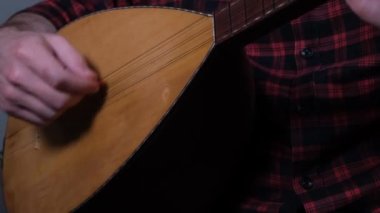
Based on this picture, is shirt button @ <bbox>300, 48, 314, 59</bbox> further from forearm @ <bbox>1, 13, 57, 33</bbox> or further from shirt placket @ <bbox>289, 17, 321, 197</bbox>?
forearm @ <bbox>1, 13, 57, 33</bbox>

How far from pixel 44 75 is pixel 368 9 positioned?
47cm

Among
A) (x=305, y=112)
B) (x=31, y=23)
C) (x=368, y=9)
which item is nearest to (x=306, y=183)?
(x=305, y=112)

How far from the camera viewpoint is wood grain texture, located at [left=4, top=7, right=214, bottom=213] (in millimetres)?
→ 701

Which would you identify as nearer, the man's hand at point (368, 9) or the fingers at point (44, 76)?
the man's hand at point (368, 9)

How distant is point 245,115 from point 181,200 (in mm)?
162

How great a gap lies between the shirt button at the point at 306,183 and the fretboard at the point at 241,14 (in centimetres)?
29

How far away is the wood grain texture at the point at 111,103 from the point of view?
2.30 ft

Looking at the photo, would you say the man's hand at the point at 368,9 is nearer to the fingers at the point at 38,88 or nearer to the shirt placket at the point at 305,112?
the shirt placket at the point at 305,112

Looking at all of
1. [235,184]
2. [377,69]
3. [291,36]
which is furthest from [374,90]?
[235,184]

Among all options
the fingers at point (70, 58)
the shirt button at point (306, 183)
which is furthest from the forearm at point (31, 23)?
the shirt button at point (306, 183)

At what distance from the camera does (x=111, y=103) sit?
77 cm

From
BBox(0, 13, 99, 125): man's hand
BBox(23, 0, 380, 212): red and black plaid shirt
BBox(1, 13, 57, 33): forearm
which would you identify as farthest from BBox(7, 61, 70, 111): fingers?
BBox(23, 0, 380, 212): red and black plaid shirt

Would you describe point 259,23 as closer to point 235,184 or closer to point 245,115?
point 245,115

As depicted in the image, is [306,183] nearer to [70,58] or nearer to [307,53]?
[307,53]
